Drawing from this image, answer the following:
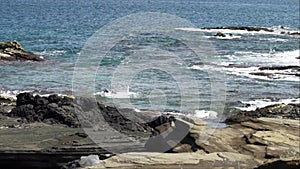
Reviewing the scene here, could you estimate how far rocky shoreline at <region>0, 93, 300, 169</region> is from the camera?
11109mm

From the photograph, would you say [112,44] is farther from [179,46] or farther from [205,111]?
[205,111]

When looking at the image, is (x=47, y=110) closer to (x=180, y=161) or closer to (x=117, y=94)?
(x=180, y=161)

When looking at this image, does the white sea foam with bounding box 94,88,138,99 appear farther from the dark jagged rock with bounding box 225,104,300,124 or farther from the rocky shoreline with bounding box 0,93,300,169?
the rocky shoreline with bounding box 0,93,300,169

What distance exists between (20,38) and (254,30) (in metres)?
30.3

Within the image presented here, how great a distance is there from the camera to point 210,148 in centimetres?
1196

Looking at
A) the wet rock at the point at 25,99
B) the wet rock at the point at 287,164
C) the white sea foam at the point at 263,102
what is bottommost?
the white sea foam at the point at 263,102

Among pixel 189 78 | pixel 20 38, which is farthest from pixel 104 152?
pixel 20 38

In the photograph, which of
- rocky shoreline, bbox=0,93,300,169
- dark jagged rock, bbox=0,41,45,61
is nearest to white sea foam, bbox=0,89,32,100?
rocky shoreline, bbox=0,93,300,169

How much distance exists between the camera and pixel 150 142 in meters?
13.2

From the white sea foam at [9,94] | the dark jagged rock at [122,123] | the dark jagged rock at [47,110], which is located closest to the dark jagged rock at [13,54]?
the white sea foam at [9,94]

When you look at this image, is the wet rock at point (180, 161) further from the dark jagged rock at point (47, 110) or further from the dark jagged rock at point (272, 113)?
the dark jagged rock at point (272, 113)

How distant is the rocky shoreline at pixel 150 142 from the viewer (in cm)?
1111

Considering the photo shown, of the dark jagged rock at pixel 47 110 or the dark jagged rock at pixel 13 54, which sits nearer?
the dark jagged rock at pixel 47 110

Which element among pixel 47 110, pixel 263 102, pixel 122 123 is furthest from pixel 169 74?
pixel 122 123
